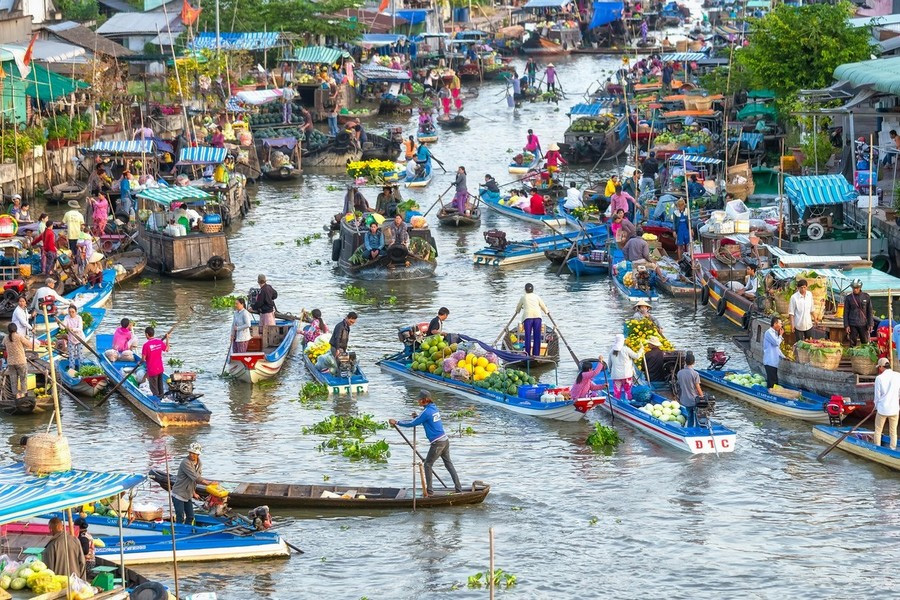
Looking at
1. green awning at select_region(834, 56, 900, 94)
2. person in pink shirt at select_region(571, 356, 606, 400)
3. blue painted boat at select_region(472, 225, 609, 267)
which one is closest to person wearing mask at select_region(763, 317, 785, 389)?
person in pink shirt at select_region(571, 356, 606, 400)

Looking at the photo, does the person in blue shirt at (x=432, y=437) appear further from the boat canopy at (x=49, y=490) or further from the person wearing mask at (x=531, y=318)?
the person wearing mask at (x=531, y=318)

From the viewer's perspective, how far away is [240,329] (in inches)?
1101

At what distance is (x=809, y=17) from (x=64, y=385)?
88.9ft

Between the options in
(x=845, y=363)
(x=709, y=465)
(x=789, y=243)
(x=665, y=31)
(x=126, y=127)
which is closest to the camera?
(x=709, y=465)

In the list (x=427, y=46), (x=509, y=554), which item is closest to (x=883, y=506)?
(x=509, y=554)

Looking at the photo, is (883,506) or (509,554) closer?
(509,554)

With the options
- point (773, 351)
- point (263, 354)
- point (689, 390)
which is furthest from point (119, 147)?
point (689, 390)

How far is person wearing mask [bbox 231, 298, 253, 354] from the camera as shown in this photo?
28.0 metres

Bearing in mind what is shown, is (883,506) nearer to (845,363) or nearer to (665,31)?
(845,363)

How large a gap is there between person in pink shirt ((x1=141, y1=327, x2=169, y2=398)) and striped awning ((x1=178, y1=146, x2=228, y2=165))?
17.0 metres

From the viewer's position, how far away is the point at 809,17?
151ft

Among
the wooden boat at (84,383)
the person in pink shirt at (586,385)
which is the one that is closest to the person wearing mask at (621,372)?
the person in pink shirt at (586,385)

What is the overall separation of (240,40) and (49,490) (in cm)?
5254

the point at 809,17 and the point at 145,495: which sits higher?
the point at 809,17
